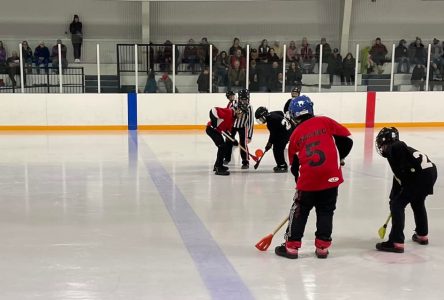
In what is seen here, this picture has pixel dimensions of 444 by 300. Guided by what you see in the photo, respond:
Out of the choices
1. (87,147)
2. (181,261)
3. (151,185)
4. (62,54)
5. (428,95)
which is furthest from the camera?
(428,95)

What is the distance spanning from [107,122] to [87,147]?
2964 mm

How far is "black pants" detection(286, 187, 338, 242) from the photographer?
3879mm

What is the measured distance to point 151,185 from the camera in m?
6.62

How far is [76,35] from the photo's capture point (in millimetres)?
15133

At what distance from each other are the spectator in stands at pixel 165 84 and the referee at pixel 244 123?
548 cm

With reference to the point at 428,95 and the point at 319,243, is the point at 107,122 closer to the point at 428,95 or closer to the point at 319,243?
the point at 428,95

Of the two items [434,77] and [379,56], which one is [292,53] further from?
[434,77]

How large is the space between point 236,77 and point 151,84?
6.86 feet

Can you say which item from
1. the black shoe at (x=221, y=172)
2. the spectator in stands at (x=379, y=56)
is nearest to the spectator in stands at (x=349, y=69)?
the spectator in stands at (x=379, y=56)

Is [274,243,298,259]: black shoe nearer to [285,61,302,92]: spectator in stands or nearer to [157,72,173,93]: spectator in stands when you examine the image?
[157,72,173,93]: spectator in stands

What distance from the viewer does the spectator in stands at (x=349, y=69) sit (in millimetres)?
13625

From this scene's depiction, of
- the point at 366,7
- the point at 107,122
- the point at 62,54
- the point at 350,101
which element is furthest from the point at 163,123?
the point at 366,7

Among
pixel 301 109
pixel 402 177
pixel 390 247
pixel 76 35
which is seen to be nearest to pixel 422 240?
pixel 390 247

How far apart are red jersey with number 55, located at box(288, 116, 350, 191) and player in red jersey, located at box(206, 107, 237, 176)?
3550mm
